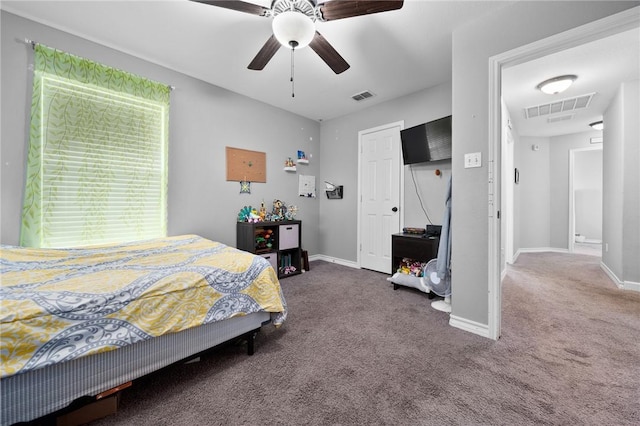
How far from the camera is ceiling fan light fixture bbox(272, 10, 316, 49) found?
1.66 metres

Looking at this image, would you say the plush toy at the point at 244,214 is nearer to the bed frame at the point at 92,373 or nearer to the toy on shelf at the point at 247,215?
the toy on shelf at the point at 247,215

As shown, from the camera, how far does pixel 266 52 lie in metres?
2.06

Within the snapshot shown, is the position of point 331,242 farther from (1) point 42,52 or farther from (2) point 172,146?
(1) point 42,52

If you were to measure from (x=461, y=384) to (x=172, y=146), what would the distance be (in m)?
3.53

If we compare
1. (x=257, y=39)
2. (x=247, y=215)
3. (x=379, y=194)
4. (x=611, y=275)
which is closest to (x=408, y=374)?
(x=379, y=194)

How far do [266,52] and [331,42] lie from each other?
0.73m

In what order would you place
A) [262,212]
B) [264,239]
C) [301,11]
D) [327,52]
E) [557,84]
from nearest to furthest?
1. [301,11]
2. [327,52]
3. [557,84]
4. [264,239]
5. [262,212]

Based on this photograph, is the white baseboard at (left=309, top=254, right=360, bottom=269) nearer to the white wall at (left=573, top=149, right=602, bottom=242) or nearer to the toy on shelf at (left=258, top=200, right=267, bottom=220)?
the toy on shelf at (left=258, top=200, right=267, bottom=220)

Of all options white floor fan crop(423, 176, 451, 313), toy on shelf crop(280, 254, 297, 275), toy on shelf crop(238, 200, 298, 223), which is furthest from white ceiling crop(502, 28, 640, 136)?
toy on shelf crop(280, 254, 297, 275)

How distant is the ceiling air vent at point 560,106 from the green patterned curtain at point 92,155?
214 inches

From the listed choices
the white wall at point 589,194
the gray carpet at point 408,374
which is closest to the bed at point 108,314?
→ the gray carpet at point 408,374

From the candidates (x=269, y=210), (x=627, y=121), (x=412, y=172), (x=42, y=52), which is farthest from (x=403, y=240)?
(x=42, y=52)

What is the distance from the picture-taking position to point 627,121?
122 inches

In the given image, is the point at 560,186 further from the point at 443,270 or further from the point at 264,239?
the point at 264,239
